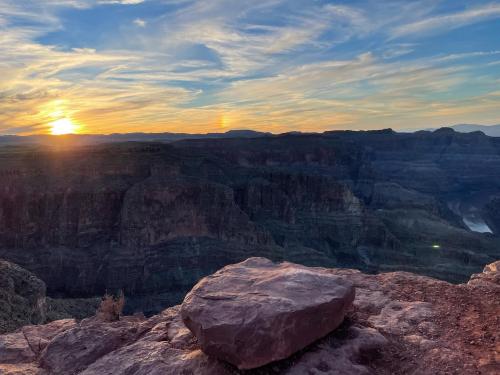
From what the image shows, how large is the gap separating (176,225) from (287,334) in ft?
153

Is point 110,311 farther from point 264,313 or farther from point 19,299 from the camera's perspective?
point 19,299

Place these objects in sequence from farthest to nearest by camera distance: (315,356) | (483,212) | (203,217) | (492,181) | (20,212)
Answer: (492,181), (483,212), (203,217), (20,212), (315,356)

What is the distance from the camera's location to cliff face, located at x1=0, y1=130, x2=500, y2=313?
4778 cm

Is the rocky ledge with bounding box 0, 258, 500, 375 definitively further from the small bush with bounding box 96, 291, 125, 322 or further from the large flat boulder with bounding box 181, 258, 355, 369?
the small bush with bounding box 96, 291, 125, 322

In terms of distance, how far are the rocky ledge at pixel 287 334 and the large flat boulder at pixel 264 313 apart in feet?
0.05

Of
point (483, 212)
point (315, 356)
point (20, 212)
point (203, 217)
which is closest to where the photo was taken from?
point (315, 356)

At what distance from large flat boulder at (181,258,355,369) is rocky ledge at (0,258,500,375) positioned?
16 mm

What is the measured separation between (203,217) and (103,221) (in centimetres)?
1237

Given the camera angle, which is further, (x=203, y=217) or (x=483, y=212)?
(x=483, y=212)

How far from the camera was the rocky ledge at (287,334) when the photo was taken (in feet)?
19.5

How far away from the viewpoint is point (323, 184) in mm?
66625

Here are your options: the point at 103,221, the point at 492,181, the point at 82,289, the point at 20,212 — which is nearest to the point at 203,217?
the point at 103,221

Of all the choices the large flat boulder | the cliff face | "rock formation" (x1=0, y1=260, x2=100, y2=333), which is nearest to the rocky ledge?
the large flat boulder

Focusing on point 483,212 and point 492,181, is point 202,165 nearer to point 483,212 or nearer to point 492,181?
point 483,212
